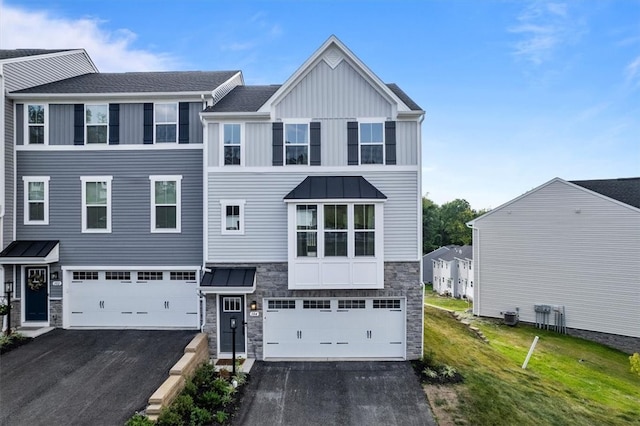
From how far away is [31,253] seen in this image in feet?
37.9

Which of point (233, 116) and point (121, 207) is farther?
point (121, 207)

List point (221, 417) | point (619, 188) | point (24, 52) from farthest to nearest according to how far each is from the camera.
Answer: point (619, 188), point (24, 52), point (221, 417)

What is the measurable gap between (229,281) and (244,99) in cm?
645

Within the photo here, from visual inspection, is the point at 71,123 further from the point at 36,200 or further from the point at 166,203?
the point at 166,203

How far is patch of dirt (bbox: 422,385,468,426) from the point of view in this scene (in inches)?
293

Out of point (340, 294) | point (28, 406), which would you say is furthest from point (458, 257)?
point (28, 406)

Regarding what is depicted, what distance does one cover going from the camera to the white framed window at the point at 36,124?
12.1 m

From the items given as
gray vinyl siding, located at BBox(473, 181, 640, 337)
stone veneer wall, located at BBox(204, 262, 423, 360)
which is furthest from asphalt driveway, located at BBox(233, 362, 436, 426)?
gray vinyl siding, located at BBox(473, 181, 640, 337)

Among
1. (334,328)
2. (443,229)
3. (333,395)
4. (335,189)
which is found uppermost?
(335,189)

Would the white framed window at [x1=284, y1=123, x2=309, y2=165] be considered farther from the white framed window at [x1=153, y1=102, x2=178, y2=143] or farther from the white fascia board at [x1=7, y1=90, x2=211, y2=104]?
the white framed window at [x1=153, y1=102, x2=178, y2=143]

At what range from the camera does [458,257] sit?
1289 inches

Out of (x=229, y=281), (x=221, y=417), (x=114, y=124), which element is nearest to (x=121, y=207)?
(x=114, y=124)

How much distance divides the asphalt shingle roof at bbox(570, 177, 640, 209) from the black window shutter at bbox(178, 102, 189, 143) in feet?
68.1

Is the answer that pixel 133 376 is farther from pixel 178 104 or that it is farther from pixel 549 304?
pixel 549 304
